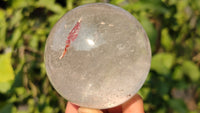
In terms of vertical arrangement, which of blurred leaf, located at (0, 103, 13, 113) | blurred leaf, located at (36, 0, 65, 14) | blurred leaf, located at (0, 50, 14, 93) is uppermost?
blurred leaf, located at (36, 0, 65, 14)

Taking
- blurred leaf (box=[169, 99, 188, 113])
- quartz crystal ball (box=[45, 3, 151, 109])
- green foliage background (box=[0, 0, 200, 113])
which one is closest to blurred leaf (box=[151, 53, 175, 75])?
green foliage background (box=[0, 0, 200, 113])

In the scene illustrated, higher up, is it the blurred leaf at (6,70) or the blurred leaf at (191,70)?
the blurred leaf at (6,70)

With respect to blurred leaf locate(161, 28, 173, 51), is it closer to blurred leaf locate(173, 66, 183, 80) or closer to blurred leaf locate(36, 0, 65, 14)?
blurred leaf locate(173, 66, 183, 80)

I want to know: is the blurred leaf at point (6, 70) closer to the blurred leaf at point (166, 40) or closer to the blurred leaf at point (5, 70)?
the blurred leaf at point (5, 70)

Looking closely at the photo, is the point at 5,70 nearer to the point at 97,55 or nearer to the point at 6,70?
the point at 6,70

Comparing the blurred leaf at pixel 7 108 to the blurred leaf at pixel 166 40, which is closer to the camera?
the blurred leaf at pixel 7 108

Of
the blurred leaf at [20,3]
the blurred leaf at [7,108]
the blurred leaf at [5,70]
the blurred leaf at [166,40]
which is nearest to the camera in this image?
the blurred leaf at [5,70]

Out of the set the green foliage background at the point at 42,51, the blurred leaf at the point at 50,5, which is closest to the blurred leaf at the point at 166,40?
the green foliage background at the point at 42,51
